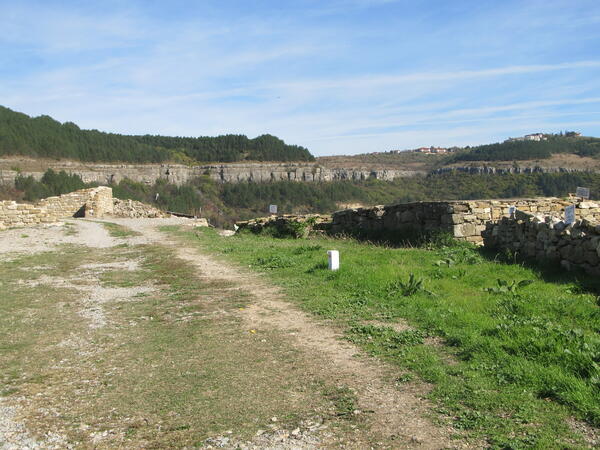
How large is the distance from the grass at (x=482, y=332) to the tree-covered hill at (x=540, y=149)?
96.7 meters

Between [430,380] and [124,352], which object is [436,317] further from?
[124,352]

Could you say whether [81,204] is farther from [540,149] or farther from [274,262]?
[540,149]

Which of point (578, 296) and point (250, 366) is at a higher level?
point (578, 296)

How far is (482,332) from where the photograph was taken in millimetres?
5012

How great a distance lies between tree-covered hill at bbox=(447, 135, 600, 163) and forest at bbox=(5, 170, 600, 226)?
45.6 ft

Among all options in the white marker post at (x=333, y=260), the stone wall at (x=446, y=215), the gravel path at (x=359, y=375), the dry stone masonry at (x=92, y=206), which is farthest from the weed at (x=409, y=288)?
the dry stone masonry at (x=92, y=206)

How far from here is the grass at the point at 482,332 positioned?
11.3ft

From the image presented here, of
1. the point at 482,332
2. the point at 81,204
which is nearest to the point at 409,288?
the point at 482,332

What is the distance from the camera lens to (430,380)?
412 cm

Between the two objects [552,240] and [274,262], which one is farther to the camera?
[274,262]

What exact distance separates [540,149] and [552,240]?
99.8 m

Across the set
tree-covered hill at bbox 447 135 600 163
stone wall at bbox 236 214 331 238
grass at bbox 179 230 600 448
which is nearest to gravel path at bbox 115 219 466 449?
grass at bbox 179 230 600 448

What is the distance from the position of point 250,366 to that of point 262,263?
5.66 metres

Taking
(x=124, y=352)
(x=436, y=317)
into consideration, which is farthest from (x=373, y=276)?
(x=124, y=352)
